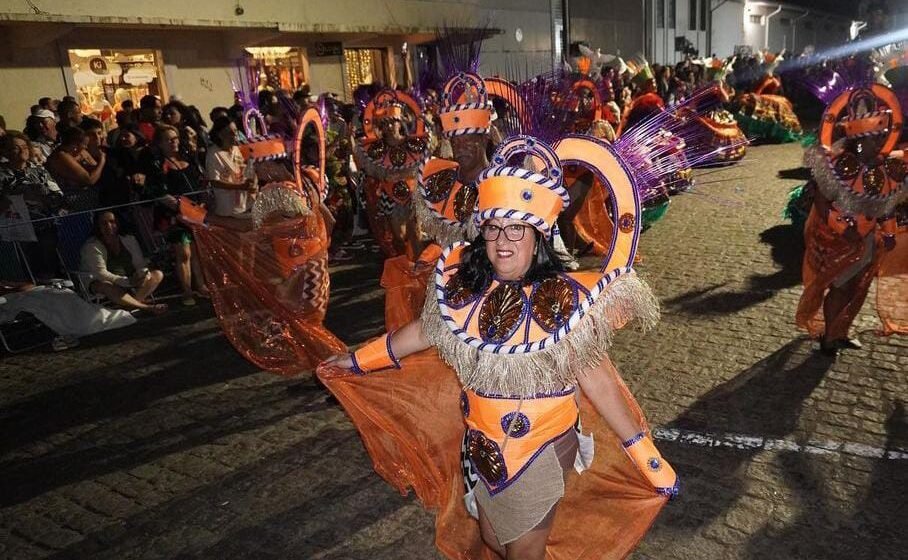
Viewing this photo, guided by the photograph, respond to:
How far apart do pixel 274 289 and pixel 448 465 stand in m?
2.58

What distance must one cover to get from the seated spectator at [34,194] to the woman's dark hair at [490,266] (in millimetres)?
5920

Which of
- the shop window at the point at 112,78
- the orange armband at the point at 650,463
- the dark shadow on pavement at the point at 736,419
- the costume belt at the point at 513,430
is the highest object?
the shop window at the point at 112,78

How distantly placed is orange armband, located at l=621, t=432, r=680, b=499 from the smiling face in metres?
0.74

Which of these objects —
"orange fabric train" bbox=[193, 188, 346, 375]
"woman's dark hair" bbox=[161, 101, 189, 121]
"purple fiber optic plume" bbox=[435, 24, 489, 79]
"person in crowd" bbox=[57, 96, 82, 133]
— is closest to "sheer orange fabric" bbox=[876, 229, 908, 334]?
"purple fiber optic plume" bbox=[435, 24, 489, 79]

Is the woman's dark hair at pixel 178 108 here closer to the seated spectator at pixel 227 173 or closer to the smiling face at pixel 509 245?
the seated spectator at pixel 227 173

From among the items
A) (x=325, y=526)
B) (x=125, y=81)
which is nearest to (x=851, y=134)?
(x=325, y=526)

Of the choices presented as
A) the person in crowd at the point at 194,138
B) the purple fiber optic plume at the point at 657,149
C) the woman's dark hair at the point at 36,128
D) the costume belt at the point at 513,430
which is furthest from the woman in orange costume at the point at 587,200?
the woman's dark hair at the point at 36,128

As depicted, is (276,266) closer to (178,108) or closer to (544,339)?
(544,339)

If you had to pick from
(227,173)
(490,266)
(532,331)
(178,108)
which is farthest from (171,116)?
(532,331)

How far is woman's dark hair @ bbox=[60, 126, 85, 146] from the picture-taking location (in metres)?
7.10

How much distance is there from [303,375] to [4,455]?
6.68 ft

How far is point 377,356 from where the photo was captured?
2.69 m

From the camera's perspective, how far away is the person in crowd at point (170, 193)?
24.1 feet

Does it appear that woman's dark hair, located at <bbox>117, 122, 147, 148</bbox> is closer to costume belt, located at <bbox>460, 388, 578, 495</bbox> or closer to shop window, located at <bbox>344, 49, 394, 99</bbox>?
costume belt, located at <bbox>460, 388, 578, 495</bbox>
